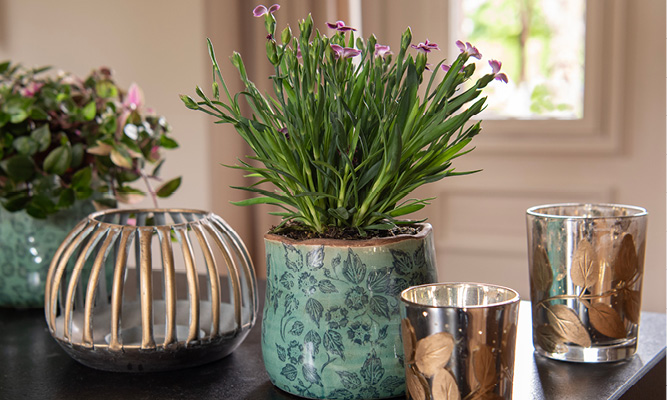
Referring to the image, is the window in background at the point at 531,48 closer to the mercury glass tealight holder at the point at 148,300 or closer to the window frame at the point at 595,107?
the window frame at the point at 595,107

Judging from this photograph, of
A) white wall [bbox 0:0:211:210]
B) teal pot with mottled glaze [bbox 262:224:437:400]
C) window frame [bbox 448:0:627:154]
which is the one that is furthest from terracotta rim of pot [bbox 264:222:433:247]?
white wall [bbox 0:0:211:210]

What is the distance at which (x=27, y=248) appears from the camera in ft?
2.84

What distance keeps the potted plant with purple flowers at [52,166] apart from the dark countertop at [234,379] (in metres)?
0.16

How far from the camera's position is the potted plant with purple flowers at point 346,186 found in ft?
1.74

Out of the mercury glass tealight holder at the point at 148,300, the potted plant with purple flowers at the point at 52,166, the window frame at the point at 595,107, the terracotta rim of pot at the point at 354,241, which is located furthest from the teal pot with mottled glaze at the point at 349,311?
the window frame at the point at 595,107

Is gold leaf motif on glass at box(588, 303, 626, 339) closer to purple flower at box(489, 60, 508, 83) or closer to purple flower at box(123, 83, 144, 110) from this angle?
purple flower at box(489, 60, 508, 83)

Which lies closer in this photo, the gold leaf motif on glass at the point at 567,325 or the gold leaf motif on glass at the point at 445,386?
the gold leaf motif on glass at the point at 445,386

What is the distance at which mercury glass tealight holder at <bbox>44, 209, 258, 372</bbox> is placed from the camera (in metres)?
0.63

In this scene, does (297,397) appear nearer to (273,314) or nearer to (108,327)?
(273,314)

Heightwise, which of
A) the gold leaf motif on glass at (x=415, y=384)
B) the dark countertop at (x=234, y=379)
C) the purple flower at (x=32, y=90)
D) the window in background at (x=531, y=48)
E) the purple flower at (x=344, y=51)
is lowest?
the dark countertop at (x=234, y=379)

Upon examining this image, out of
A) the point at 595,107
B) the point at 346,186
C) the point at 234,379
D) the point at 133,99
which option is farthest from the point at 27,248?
the point at 595,107

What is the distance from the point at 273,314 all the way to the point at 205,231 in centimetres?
15

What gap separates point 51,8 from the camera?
8.57 ft

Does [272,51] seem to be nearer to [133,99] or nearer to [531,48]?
[133,99]
